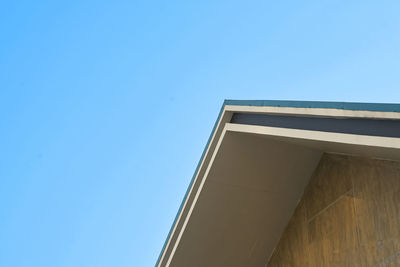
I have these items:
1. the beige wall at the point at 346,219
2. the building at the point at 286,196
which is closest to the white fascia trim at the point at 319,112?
the building at the point at 286,196

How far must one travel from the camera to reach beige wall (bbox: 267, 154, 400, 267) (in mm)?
5008

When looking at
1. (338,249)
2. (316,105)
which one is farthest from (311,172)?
(316,105)

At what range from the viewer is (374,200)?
5238 mm

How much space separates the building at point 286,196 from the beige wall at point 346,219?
12 mm

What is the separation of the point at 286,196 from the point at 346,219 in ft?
3.60

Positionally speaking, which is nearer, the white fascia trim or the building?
the white fascia trim

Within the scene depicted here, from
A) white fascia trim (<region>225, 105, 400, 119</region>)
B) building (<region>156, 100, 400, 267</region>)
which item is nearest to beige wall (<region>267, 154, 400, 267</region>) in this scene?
building (<region>156, 100, 400, 267</region>)

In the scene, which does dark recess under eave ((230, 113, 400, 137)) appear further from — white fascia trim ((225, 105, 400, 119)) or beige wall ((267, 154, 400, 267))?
beige wall ((267, 154, 400, 267))

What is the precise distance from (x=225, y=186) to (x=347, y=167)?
5.26ft

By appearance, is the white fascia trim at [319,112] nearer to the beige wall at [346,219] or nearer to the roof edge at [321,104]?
the roof edge at [321,104]

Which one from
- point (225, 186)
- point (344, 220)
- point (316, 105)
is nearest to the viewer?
point (316, 105)

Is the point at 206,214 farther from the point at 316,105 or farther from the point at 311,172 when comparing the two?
the point at 316,105

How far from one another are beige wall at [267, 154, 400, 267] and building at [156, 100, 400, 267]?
1cm

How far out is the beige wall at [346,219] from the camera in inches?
197
